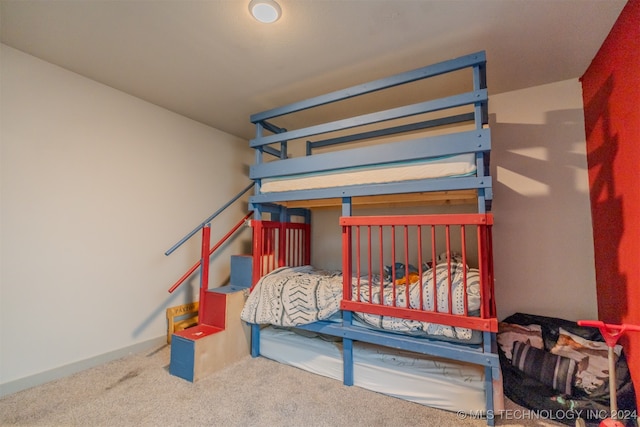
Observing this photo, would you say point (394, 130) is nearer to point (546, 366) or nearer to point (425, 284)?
point (425, 284)

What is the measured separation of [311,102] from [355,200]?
89 centimetres

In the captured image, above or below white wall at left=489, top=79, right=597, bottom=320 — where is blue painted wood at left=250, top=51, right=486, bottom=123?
above

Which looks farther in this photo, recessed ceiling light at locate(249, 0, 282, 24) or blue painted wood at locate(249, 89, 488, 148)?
blue painted wood at locate(249, 89, 488, 148)

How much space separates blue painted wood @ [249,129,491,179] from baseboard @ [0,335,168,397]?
1.75 meters

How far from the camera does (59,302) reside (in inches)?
77.2

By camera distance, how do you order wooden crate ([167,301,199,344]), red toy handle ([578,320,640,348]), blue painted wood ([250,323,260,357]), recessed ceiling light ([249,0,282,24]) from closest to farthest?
red toy handle ([578,320,640,348]) → recessed ceiling light ([249,0,282,24]) → blue painted wood ([250,323,260,357]) → wooden crate ([167,301,199,344])

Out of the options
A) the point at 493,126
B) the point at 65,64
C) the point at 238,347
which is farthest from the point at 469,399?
the point at 65,64

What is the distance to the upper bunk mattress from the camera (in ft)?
5.33

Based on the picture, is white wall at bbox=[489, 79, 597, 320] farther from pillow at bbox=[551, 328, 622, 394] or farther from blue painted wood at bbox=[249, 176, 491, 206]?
blue painted wood at bbox=[249, 176, 491, 206]

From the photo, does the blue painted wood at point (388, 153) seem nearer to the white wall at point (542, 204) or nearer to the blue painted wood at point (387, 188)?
the blue painted wood at point (387, 188)

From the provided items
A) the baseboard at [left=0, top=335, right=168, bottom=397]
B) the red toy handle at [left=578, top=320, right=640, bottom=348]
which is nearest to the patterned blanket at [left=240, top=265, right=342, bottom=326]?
the baseboard at [left=0, top=335, right=168, bottom=397]

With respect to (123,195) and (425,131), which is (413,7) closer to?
(425,131)

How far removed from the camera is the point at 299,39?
1712mm

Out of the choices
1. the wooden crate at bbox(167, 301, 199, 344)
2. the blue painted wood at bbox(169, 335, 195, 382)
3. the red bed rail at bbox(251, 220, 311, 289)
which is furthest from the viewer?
the wooden crate at bbox(167, 301, 199, 344)
